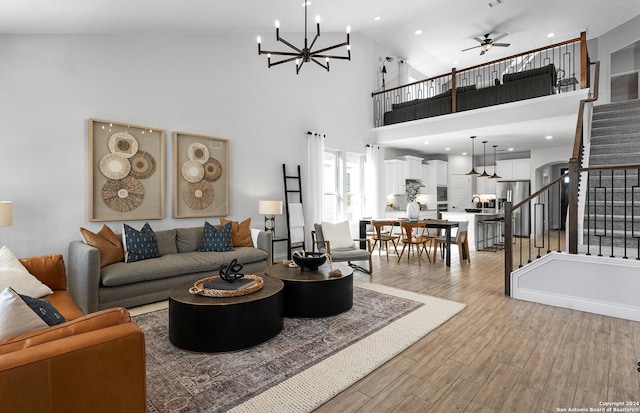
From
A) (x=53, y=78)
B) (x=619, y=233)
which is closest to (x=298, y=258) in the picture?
(x=53, y=78)

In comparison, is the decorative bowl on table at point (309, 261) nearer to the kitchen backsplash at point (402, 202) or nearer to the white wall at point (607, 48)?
the kitchen backsplash at point (402, 202)

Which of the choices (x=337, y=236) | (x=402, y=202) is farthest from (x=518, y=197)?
(x=337, y=236)

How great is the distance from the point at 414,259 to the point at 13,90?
21.4ft

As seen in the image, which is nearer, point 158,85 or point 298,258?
point 298,258

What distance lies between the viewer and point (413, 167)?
9.74m

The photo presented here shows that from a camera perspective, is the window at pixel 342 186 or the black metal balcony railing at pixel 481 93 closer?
the black metal balcony railing at pixel 481 93

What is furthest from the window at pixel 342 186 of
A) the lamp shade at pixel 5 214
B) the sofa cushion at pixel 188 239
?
the lamp shade at pixel 5 214

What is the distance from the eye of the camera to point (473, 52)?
9.98 meters

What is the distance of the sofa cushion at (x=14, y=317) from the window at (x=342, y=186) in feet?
19.9

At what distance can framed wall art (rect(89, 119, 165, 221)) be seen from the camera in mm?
4418

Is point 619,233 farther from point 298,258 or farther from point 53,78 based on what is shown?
point 53,78

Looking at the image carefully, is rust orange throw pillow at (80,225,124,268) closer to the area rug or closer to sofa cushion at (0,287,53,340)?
the area rug

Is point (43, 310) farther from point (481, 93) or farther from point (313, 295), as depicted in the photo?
point (481, 93)

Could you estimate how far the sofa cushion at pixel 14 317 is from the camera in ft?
4.78
